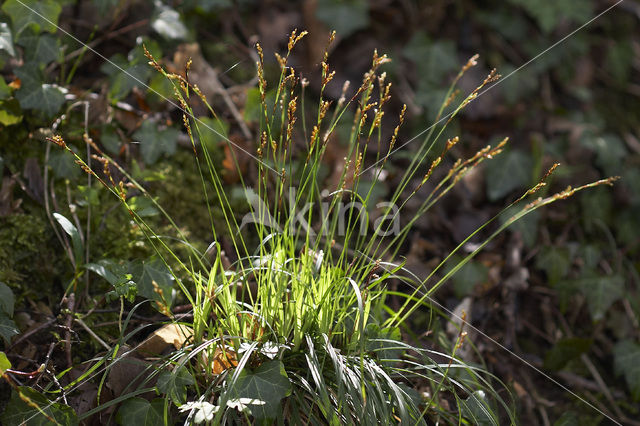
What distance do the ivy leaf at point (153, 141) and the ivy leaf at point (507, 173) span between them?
123 cm

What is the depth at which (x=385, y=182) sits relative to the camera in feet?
6.66

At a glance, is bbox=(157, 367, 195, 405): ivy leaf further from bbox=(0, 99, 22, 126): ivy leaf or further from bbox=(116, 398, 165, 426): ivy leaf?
bbox=(0, 99, 22, 126): ivy leaf

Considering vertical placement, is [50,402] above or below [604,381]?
above

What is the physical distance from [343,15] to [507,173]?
3.06 ft

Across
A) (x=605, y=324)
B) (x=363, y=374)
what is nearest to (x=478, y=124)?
(x=605, y=324)

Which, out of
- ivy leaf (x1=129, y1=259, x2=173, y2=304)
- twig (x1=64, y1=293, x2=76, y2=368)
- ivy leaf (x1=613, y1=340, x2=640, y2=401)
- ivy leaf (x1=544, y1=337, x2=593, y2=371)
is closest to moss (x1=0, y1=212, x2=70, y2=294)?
twig (x1=64, y1=293, x2=76, y2=368)

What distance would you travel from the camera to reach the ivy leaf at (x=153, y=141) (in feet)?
5.81

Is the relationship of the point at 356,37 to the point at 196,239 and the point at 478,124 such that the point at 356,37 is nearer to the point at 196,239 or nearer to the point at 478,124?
the point at 478,124

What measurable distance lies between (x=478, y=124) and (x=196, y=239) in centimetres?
134

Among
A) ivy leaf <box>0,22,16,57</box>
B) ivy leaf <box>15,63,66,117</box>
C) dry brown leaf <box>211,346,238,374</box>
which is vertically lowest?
dry brown leaf <box>211,346,238,374</box>

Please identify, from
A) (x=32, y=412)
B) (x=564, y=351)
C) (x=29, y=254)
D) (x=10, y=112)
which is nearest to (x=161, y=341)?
(x=32, y=412)

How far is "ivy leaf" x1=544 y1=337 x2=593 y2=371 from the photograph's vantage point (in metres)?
1.80

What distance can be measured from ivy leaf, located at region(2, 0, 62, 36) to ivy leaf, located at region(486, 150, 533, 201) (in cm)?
163

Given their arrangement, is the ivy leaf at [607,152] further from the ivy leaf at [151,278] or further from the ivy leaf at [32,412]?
the ivy leaf at [32,412]
